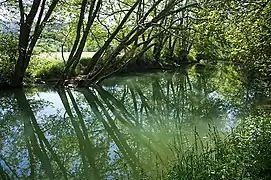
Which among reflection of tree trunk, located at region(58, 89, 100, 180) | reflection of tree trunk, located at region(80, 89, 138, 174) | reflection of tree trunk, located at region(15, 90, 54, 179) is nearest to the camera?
reflection of tree trunk, located at region(58, 89, 100, 180)

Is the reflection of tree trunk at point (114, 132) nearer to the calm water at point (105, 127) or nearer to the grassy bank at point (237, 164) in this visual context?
the calm water at point (105, 127)

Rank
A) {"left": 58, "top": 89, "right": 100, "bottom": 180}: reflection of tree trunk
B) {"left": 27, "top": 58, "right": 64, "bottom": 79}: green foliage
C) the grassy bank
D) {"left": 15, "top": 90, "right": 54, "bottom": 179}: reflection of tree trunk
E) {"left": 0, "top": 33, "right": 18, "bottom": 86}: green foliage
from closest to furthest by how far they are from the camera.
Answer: the grassy bank < {"left": 58, "top": 89, "right": 100, "bottom": 180}: reflection of tree trunk < {"left": 15, "top": 90, "right": 54, "bottom": 179}: reflection of tree trunk < {"left": 0, "top": 33, "right": 18, "bottom": 86}: green foliage < {"left": 27, "top": 58, "right": 64, "bottom": 79}: green foliage

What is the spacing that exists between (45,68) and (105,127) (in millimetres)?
12492

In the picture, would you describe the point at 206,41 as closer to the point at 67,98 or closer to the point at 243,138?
the point at 67,98

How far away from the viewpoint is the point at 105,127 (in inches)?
397

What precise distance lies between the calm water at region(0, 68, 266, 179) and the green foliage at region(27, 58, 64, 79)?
2.18 m

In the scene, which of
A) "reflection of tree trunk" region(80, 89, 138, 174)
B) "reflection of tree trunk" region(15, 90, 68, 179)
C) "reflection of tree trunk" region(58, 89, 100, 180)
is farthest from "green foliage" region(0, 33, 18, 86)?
"reflection of tree trunk" region(58, 89, 100, 180)

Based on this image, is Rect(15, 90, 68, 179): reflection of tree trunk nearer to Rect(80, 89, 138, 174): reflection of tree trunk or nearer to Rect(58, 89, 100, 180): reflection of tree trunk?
Rect(58, 89, 100, 180): reflection of tree trunk

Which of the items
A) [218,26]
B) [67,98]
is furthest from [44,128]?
[218,26]

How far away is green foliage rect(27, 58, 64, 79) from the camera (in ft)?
64.6

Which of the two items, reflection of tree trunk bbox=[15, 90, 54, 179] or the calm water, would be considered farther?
reflection of tree trunk bbox=[15, 90, 54, 179]

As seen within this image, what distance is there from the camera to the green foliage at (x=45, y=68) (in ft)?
64.6

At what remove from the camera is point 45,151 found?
775cm

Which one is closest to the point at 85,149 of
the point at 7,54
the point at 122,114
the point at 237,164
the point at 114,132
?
the point at 114,132
